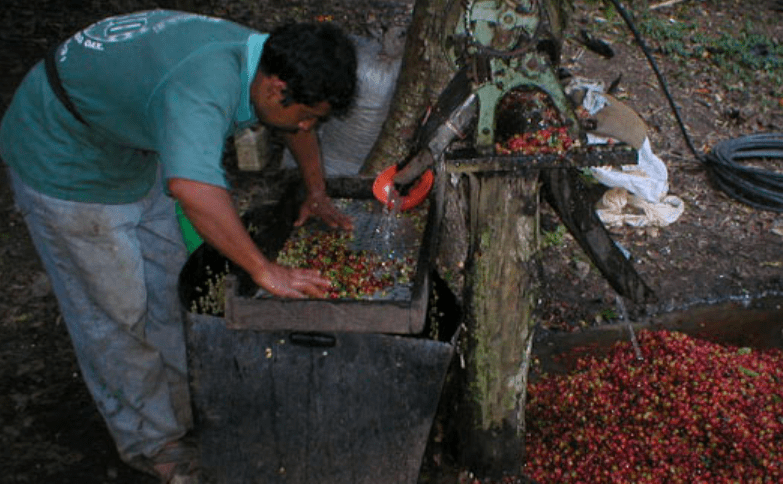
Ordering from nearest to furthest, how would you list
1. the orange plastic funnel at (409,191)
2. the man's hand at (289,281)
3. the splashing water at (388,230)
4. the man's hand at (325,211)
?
1. the man's hand at (289,281)
2. the orange plastic funnel at (409,191)
3. the splashing water at (388,230)
4. the man's hand at (325,211)

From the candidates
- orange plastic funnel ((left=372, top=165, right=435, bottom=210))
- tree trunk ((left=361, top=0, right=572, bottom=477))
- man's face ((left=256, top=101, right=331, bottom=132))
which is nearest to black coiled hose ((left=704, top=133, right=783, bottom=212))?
tree trunk ((left=361, top=0, right=572, bottom=477))

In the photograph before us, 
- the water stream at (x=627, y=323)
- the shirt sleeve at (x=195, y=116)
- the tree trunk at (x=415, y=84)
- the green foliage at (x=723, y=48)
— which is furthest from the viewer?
the green foliage at (x=723, y=48)

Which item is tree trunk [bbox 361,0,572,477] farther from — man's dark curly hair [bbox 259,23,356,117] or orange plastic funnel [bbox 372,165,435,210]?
man's dark curly hair [bbox 259,23,356,117]

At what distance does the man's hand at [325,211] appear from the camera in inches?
141

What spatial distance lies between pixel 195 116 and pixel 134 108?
1.26ft

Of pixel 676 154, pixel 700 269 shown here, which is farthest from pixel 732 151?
pixel 700 269

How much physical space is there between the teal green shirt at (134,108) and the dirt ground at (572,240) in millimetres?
1507

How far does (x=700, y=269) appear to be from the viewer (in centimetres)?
514

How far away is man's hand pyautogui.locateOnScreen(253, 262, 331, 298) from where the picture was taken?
8.60ft

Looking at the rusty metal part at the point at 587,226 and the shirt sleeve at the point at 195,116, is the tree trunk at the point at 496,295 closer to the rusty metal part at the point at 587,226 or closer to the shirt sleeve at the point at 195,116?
the rusty metal part at the point at 587,226

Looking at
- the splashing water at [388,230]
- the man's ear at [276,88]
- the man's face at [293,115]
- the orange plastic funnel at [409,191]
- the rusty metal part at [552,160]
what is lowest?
the splashing water at [388,230]

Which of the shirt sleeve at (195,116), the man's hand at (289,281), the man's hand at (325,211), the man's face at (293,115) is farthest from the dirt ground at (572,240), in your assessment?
the shirt sleeve at (195,116)

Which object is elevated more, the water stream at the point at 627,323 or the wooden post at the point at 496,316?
the wooden post at the point at 496,316

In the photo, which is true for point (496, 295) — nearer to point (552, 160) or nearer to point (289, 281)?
point (552, 160)
